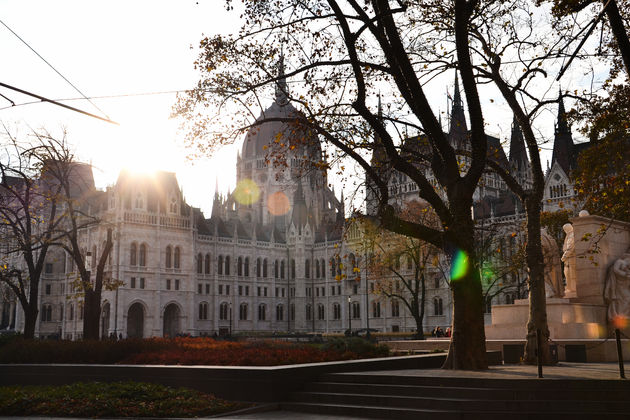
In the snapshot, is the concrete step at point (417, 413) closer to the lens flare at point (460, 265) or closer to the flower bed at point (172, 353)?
the flower bed at point (172, 353)

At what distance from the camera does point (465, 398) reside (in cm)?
1030

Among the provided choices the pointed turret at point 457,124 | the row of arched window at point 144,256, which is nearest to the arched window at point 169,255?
the row of arched window at point 144,256

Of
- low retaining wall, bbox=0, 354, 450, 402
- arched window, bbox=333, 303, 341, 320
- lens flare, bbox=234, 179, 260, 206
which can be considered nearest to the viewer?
low retaining wall, bbox=0, 354, 450, 402

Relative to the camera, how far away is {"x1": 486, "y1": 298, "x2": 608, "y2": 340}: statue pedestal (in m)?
18.4

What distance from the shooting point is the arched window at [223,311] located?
268 ft

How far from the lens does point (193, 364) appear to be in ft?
47.9

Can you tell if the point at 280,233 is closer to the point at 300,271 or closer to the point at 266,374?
the point at 300,271

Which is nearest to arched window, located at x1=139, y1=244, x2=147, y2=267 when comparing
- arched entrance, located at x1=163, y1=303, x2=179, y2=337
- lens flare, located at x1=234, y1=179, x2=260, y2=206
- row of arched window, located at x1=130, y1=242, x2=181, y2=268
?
row of arched window, located at x1=130, y1=242, x2=181, y2=268

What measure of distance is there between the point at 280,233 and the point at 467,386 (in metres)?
86.3

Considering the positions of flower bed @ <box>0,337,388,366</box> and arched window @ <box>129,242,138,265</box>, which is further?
arched window @ <box>129,242,138,265</box>

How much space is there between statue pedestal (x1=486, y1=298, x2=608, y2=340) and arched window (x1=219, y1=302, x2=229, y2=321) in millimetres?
63632

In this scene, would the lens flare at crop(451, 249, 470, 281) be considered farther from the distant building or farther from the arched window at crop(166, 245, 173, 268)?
→ the arched window at crop(166, 245, 173, 268)

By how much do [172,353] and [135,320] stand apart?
193ft

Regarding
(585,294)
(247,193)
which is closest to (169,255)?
(247,193)
